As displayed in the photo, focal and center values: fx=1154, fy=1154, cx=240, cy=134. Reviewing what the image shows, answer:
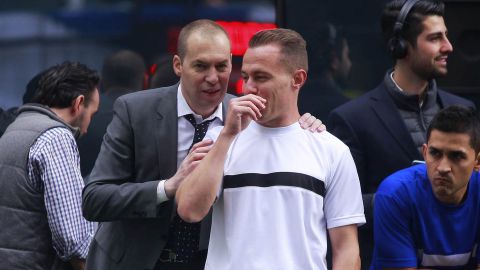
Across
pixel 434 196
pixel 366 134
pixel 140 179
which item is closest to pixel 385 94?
pixel 366 134

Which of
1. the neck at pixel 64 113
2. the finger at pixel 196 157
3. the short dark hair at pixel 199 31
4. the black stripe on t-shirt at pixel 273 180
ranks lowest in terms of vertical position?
the neck at pixel 64 113

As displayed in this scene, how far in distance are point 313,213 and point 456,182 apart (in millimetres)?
783

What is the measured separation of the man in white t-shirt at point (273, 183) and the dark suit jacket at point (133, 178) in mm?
451

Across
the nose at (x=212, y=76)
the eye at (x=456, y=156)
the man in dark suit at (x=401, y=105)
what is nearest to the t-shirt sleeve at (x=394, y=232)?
the eye at (x=456, y=156)

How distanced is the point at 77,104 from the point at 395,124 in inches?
62.7

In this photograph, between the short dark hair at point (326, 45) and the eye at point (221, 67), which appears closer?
the eye at point (221, 67)

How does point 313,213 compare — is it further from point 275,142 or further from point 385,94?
point 385,94

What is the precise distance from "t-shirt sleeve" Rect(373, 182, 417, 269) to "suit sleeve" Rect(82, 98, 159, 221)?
95 cm

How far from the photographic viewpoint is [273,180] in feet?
13.4

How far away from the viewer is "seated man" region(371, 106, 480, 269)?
15.2 ft

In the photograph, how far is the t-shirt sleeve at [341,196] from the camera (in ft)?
13.7

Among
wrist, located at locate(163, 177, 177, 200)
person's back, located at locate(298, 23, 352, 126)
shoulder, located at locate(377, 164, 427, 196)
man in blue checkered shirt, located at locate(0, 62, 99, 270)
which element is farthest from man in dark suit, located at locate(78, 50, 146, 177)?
shoulder, located at locate(377, 164, 427, 196)

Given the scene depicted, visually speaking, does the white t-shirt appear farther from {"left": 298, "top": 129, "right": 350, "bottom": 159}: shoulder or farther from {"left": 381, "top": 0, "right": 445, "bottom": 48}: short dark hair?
{"left": 381, "top": 0, "right": 445, "bottom": 48}: short dark hair

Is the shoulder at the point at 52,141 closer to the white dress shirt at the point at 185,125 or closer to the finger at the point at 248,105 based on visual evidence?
the white dress shirt at the point at 185,125
